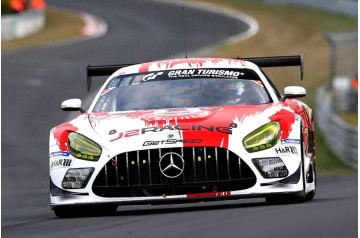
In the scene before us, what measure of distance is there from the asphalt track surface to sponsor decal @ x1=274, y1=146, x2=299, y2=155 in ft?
1.35

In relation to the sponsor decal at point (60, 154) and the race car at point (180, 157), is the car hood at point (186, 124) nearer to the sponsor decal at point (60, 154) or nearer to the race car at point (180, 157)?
the race car at point (180, 157)

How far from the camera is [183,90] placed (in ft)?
36.4

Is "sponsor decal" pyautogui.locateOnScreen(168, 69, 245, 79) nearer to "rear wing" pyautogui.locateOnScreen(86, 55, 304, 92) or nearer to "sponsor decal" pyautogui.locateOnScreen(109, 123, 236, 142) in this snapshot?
"rear wing" pyautogui.locateOnScreen(86, 55, 304, 92)

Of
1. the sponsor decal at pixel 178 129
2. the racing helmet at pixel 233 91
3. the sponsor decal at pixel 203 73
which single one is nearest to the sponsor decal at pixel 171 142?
the sponsor decal at pixel 178 129

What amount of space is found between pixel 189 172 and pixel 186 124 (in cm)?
40

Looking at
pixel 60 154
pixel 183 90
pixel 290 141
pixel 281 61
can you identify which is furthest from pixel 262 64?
pixel 60 154

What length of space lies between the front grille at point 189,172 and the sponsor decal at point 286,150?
268 millimetres

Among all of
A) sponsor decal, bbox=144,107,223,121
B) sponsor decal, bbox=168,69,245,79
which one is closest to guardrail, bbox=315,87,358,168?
sponsor decal, bbox=168,69,245,79

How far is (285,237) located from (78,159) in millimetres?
2831

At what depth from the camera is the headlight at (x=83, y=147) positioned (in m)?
10.0

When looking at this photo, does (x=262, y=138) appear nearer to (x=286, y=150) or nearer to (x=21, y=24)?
→ (x=286, y=150)

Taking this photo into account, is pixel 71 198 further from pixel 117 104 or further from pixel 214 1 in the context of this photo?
pixel 214 1

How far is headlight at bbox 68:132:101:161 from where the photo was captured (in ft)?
32.8

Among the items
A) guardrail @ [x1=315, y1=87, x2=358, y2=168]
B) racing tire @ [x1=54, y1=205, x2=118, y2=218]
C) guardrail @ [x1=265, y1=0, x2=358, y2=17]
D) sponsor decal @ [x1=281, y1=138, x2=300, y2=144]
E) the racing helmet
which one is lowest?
guardrail @ [x1=315, y1=87, x2=358, y2=168]
